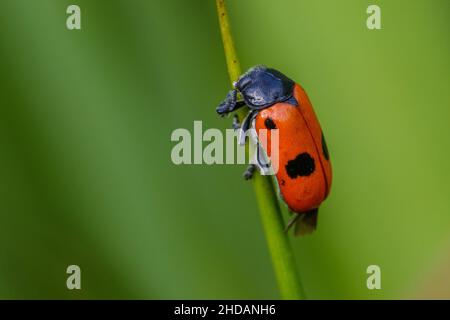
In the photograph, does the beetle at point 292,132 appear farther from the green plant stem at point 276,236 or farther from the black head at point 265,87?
the green plant stem at point 276,236

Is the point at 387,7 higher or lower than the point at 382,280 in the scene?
higher

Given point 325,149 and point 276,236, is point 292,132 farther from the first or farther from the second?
point 276,236

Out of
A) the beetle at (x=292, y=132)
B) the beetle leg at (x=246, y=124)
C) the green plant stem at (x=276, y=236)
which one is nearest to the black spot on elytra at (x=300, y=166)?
the beetle at (x=292, y=132)

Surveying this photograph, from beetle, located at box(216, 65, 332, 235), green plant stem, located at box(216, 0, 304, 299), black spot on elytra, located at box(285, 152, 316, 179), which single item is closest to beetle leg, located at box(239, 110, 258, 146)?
beetle, located at box(216, 65, 332, 235)

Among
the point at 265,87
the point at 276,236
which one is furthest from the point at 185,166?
the point at 276,236

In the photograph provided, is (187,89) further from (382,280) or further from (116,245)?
(382,280)

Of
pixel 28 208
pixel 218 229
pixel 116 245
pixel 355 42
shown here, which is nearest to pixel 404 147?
pixel 355 42

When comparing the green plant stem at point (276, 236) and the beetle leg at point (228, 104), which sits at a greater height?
the beetle leg at point (228, 104)
